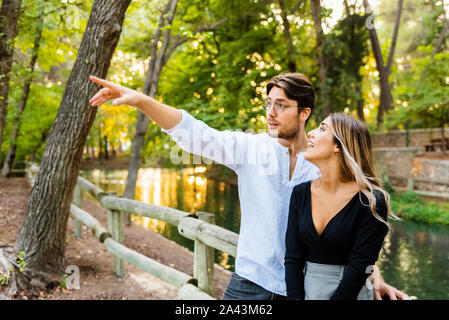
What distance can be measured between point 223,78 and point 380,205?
10.3m

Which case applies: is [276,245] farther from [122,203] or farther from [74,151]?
[122,203]

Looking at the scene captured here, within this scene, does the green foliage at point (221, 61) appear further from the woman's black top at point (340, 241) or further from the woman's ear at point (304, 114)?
the woman's black top at point (340, 241)

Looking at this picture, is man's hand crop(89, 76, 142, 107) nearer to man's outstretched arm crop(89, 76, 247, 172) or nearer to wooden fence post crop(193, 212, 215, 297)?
man's outstretched arm crop(89, 76, 247, 172)

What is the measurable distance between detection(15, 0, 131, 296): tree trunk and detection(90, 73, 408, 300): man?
10.4ft

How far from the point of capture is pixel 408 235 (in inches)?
523

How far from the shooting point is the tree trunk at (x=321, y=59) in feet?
40.0

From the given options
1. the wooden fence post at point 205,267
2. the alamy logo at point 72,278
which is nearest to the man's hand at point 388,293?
the wooden fence post at point 205,267

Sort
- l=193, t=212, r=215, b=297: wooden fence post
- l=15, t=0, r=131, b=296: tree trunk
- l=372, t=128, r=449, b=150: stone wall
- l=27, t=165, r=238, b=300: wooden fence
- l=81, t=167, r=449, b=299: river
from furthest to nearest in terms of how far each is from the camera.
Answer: l=372, t=128, r=449, b=150: stone wall < l=81, t=167, r=449, b=299: river < l=15, t=0, r=131, b=296: tree trunk < l=193, t=212, r=215, b=297: wooden fence post < l=27, t=165, r=238, b=300: wooden fence

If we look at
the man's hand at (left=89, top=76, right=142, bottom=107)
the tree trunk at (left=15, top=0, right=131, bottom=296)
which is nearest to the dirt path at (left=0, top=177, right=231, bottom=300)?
the tree trunk at (left=15, top=0, right=131, bottom=296)

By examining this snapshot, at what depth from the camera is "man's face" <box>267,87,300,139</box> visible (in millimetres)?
1839

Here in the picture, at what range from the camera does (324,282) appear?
1.64 meters

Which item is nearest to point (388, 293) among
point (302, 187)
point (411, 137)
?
point (302, 187)

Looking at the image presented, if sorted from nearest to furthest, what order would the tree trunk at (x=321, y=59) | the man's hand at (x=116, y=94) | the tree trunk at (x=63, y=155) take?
the man's hand at (x=116, y=94) < the tree trunk at (x=63, y=155) < the tree trunk at (x=321, y=59)

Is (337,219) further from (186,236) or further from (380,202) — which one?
(186,236)
